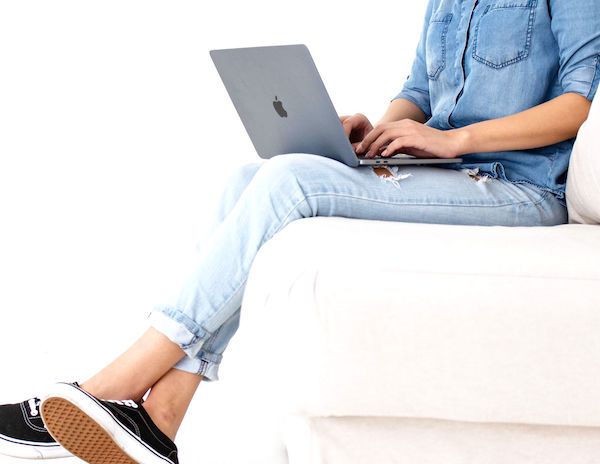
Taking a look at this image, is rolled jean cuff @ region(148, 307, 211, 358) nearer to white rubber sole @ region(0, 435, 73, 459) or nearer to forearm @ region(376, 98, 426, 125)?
white rubber sole @ region(0, 435, 73, 459)

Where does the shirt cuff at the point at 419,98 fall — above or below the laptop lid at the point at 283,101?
below

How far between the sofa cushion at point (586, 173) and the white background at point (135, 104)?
154cm

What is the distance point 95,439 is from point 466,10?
110 cm

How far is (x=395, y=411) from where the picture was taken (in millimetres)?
1134

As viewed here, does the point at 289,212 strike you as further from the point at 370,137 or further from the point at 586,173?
the point at 586,173

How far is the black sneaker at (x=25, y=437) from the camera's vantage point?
141 cm

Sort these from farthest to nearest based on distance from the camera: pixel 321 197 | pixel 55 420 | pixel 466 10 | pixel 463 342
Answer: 1. pixel 466 10
2. pixel 321 197
3. pixel 55 420
4. pixel 463 342

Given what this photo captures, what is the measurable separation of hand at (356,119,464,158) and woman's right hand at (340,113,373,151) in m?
0.22

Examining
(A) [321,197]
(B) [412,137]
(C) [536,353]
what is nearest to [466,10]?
(B) [412,137]

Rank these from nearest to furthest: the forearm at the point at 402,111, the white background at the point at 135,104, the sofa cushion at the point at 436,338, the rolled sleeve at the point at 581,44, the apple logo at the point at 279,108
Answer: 1. the sofa cushion at the point at 436,338
2. the rolled sleeve at the point at 581,44
3. the apple logo at the point at 279,108
4. the forearm at the point at 402,111
5. the white background at the point at 135,104

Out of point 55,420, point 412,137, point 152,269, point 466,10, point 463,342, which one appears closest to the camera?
point 463,342

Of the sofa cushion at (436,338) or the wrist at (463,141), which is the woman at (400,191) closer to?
the wrist at (463,141)

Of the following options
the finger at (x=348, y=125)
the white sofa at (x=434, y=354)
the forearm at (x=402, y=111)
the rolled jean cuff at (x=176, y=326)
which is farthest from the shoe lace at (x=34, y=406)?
the forearm at (x=402, y=111)

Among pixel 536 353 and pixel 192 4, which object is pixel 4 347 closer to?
pixel 192 4
